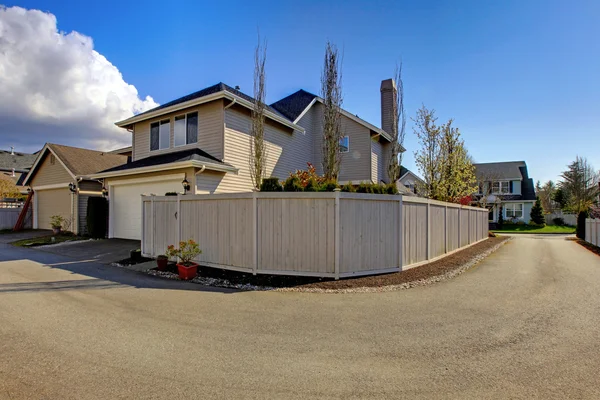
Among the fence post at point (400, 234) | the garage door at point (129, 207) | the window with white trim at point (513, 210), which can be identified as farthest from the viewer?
the window with white trim at point (513, 210)

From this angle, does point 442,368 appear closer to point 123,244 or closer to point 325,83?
point 325,83

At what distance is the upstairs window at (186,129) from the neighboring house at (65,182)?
5485mm

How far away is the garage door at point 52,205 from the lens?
1656 cm

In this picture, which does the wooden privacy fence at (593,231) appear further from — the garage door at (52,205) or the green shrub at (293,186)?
the garage door at (52,205)

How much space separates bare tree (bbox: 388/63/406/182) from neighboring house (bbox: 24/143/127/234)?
14605mm

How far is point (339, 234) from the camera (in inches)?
268

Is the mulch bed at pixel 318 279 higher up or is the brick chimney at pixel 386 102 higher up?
the brick chimney at pixel 386 102

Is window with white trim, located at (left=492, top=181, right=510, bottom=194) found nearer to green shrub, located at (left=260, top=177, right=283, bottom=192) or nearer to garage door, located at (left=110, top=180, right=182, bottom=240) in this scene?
green shrub, located at (left=260, top=177, right=283, bottom=192)

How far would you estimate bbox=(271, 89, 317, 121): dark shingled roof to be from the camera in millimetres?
16797

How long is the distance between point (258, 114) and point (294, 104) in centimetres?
630

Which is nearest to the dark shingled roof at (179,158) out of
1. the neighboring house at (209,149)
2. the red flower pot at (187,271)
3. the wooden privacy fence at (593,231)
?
the neighboring house at (209,149)

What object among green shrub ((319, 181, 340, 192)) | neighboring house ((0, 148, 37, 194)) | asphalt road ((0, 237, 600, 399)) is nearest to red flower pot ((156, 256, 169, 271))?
asphalt road ((0, 237, 600, 399))

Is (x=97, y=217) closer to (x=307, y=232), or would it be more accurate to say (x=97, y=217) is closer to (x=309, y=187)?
(x=309, y=187)

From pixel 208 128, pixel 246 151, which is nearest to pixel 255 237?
pixel 246 151
